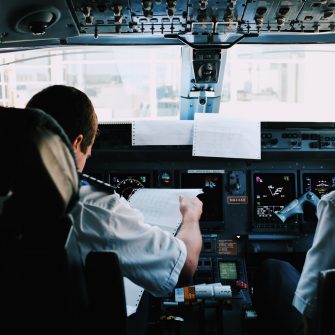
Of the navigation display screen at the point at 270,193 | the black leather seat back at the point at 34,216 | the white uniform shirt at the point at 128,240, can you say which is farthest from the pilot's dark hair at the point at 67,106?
the navigation display screen at the point at 270,193

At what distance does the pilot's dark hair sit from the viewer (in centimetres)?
145

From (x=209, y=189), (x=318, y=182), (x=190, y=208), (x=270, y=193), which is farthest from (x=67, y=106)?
(x=318, y=182)

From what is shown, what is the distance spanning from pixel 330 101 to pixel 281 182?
1.66m

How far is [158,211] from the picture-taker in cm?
196

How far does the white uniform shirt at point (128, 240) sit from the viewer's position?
1.41 m

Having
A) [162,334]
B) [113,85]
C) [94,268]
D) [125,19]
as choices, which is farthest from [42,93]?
[113,85]

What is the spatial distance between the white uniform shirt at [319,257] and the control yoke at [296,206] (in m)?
1.42

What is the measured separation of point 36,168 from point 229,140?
2.16 m

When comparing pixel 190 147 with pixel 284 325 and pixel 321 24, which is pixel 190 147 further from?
pixel 284 325

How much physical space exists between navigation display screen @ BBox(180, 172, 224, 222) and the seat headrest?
2.24 meters

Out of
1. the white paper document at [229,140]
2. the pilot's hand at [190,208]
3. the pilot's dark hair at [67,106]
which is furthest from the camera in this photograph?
the white paper document at [229,140]

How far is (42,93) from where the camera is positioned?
4.80 feet

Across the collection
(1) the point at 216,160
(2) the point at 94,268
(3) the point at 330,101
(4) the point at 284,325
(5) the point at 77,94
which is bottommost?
(4) the point at 284,325

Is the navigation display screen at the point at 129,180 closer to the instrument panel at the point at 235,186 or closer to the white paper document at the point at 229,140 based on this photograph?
the instrument panel at the point at 235,186
